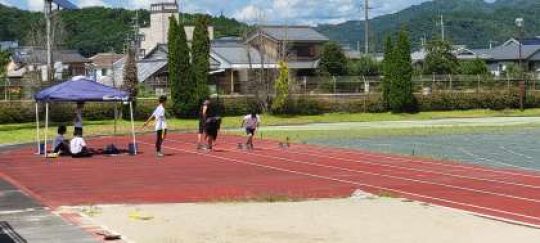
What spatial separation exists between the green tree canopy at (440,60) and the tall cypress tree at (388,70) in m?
22.4

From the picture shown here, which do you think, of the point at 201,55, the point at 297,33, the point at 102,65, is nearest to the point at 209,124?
the point at 201,55

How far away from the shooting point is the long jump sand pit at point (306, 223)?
9.71 metres

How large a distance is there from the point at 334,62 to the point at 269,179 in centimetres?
5704

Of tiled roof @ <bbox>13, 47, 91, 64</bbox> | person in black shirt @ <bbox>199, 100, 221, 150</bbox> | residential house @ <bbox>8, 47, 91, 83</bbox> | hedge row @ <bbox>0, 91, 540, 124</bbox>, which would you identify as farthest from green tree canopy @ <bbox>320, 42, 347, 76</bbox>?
person in black shirt @ <bbox>199, 100, 221, 150</bbox>

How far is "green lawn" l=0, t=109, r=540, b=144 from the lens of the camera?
35.2 metres

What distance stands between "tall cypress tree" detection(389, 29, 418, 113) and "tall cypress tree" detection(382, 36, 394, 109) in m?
0.20

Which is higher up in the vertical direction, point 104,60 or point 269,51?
point 104,60

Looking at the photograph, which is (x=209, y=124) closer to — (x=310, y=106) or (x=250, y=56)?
(x=310, y=106)

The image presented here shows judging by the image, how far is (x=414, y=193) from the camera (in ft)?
49.5

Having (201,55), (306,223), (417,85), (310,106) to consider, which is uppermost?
(201,55)

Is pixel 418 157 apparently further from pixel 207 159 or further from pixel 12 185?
pixel 12 185

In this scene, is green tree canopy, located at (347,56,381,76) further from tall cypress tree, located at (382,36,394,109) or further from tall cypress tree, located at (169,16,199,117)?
tall cypress tree, located at (169,16,199,117)

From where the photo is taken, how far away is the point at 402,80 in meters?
53.4

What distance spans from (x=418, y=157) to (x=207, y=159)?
19.1ft
